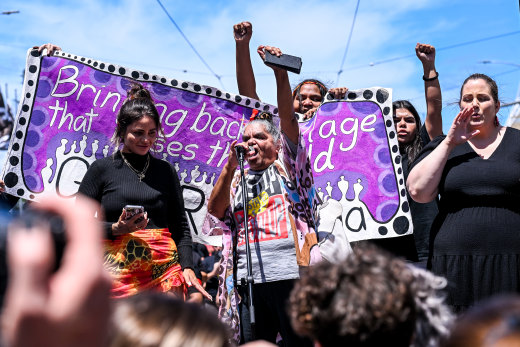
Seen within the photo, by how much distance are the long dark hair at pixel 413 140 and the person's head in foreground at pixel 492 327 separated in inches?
134

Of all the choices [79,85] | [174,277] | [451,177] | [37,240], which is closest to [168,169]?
[174,277]

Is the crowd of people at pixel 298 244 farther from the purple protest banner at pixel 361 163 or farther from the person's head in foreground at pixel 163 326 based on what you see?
the purple protest banner at pixel 361 163

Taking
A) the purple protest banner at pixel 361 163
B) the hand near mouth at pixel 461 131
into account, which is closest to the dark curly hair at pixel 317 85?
the purple protest banner at pixel 361 163

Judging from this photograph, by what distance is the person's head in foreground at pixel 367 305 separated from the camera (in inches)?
54.1

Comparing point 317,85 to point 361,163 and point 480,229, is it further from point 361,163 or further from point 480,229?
point 480,229

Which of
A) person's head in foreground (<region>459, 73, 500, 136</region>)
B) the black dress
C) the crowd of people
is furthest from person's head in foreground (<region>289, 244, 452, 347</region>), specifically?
person's head in foreground (<region>459, 73, 500, 136</region>)

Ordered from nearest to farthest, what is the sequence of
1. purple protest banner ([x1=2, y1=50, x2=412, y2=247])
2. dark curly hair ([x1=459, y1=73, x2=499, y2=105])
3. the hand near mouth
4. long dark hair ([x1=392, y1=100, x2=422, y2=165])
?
1. the hand near mouth
2. dark curly hair ([x1=459, y1=73, x2=499, y2=105])
3. purple protest banner ([x1=2, y1=50, x2=412, y2=247])
4. long dark hair ([x1=392, y1=100, x2=422, y2=165])

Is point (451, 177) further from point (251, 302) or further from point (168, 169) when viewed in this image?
point (168, 169)

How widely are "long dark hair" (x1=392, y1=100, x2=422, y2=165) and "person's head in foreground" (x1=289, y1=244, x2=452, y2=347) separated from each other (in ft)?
10.4

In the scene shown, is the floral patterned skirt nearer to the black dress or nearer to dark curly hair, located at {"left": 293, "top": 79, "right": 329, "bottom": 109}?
the black dress

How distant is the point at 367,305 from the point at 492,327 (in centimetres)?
29

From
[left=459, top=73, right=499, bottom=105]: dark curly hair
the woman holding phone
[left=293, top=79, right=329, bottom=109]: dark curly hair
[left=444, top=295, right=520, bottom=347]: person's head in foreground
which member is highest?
[left=293, top=79, right=329, bottom=109]: dark curly hair

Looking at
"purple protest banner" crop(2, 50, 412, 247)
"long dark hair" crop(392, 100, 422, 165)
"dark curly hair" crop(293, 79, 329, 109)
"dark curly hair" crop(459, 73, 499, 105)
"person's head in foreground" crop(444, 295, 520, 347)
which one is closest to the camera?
"person's head in foreground" crop(444, 295, 520, 347)

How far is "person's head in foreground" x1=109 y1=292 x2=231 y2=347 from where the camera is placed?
1.29 metres
